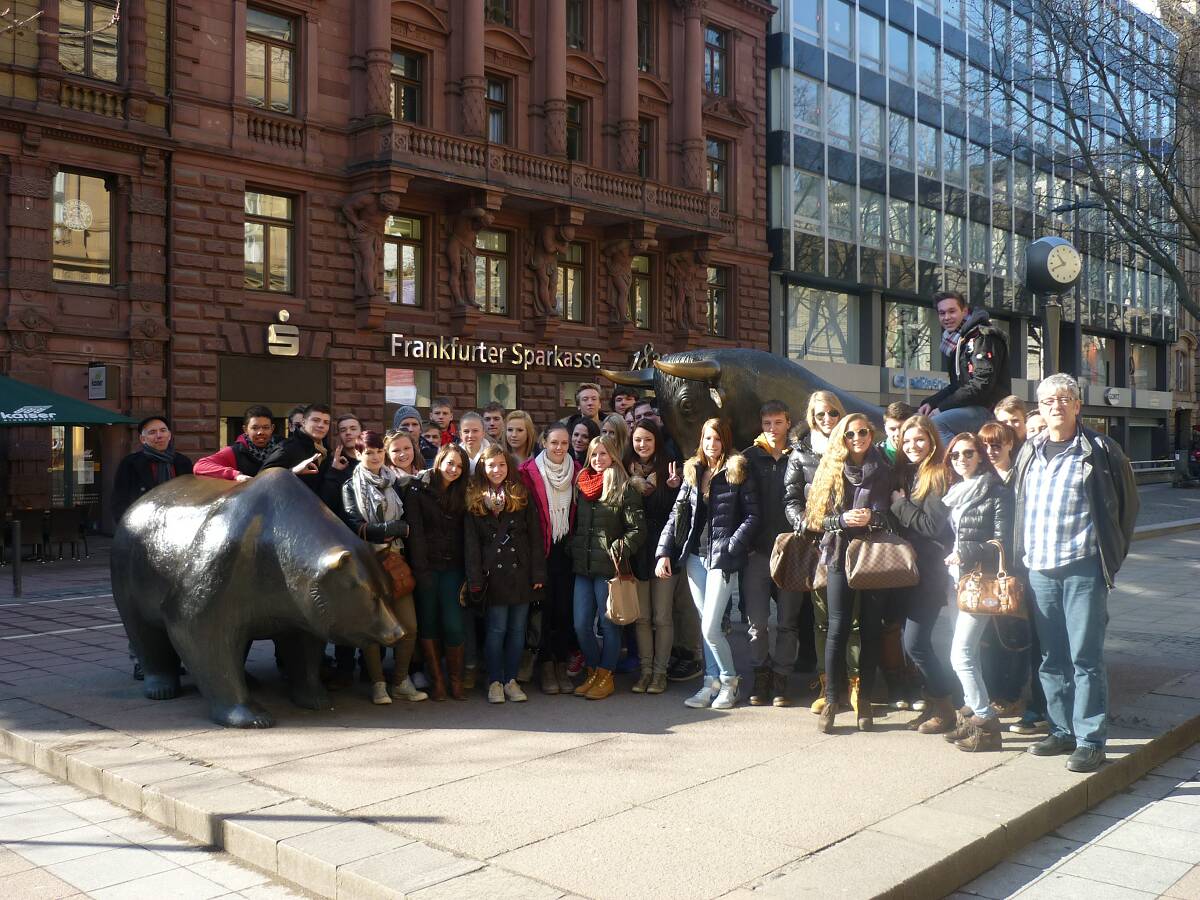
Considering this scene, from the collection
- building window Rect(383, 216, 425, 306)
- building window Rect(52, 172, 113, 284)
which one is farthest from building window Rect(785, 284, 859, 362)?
building window Rect(52, 172, 113, 284)

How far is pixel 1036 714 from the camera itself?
20.3 feet

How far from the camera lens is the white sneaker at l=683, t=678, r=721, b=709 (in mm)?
6625

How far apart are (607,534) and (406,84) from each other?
19.2 metres

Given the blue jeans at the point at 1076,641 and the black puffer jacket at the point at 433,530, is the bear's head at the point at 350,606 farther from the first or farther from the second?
the blue jeans at the point at 1076,641

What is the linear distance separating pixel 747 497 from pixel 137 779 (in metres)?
3.61

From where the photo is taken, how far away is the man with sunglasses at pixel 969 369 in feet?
25.1

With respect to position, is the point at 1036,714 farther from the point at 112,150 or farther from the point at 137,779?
the point at 112,150

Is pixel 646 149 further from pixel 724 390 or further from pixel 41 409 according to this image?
pixel 724 390

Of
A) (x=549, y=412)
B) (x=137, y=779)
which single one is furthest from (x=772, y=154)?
(x=137, y=779)

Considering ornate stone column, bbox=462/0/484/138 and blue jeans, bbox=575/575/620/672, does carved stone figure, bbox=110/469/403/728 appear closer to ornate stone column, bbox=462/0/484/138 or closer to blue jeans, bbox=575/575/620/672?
blue jeans, bbox=575/575/620/672

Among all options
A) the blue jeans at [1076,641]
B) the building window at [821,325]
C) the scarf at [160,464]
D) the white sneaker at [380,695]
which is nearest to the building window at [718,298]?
the building window at [821,325]

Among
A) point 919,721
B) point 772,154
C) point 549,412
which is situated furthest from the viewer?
point 772,154

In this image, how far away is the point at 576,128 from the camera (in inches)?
1062

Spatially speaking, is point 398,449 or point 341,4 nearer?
point 398,449
